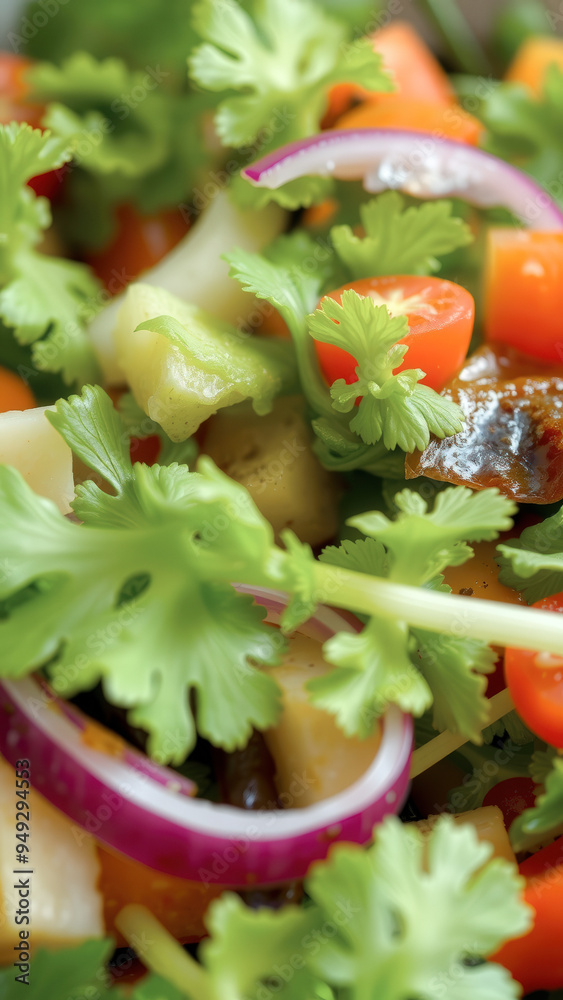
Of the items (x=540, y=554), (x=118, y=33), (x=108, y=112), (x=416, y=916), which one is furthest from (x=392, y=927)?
(x=118, y=33)

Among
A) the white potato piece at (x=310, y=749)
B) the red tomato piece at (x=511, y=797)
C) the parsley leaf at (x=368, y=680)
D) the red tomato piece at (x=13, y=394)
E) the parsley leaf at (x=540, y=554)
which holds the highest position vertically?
the red tomato piece at (x=13, y=394)

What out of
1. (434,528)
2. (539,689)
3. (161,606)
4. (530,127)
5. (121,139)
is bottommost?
(539,689)

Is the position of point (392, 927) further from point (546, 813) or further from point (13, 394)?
point (13, 394)

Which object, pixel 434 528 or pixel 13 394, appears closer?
pixel 434 528

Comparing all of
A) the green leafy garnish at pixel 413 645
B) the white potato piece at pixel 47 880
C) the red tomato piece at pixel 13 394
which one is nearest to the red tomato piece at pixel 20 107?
the red tomato piece at pixel 13 394

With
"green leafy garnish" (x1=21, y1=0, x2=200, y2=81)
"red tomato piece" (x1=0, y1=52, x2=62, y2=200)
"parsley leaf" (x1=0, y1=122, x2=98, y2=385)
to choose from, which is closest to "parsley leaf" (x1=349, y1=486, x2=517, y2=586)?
"parsley leaf" (x1=0, y1=122, x2=98, y2=385)

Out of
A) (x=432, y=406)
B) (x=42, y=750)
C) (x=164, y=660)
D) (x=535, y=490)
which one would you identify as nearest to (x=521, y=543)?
(x=535, y=490)

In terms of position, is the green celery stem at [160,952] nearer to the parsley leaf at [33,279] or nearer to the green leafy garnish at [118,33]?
the parsley leaf at [33,279]
